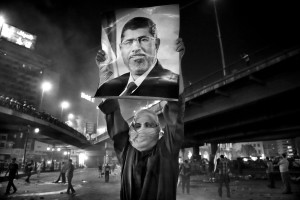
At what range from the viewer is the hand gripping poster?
2.75 metres

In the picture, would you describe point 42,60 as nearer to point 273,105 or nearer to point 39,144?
point 39,144

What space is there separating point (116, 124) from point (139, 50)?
3.57 ft

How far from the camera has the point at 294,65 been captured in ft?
41.9

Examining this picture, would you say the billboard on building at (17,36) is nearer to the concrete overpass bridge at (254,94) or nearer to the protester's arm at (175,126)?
the concrete overpass bridge at (254,94)

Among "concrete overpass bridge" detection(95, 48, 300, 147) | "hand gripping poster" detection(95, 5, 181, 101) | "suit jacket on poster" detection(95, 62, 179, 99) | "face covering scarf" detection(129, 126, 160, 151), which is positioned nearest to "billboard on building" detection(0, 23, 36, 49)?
"concrete overpass bridge" detection(95, 48, 300, 147)

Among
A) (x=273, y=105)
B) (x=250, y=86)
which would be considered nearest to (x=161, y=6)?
(x=250, y=86)

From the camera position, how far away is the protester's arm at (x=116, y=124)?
2.98m

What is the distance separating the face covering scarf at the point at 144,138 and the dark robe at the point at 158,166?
84 millimetres

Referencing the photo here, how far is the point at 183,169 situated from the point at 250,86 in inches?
315

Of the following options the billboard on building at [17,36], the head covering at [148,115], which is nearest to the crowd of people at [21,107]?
the head covering at [148,115]

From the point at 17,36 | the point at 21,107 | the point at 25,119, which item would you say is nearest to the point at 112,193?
the point at 21,107

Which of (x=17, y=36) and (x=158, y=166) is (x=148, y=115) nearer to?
(x=158, y=166)

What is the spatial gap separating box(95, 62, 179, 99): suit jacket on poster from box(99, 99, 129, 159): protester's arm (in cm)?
21

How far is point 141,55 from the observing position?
286 cm
